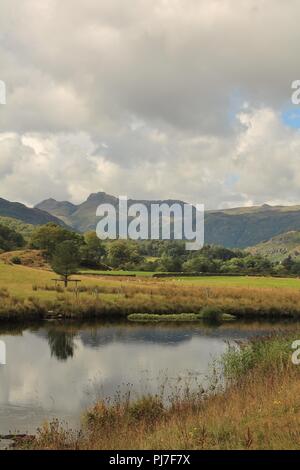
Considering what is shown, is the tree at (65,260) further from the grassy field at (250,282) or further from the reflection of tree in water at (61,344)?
the grassy field at (250,282)

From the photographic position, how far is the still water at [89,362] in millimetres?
28098

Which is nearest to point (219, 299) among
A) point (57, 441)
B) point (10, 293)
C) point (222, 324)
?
point (222, 324)

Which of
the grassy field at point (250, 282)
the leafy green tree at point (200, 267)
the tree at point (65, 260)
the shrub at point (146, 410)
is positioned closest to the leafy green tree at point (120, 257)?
the leafy green tree at point (200, 267)

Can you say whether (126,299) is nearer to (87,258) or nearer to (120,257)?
(87,258)

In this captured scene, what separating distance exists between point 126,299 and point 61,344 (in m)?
23.1

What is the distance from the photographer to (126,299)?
7094 centimetres

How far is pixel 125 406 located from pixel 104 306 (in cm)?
4447

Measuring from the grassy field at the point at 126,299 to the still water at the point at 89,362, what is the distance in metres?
5.04

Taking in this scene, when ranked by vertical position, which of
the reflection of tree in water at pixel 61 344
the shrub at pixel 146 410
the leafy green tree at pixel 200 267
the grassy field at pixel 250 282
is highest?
the leafy green tree at pixel 200 267

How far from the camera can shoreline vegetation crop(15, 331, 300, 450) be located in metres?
14.5

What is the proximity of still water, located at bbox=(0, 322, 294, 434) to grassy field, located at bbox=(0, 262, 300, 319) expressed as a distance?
Result: 5038mm
